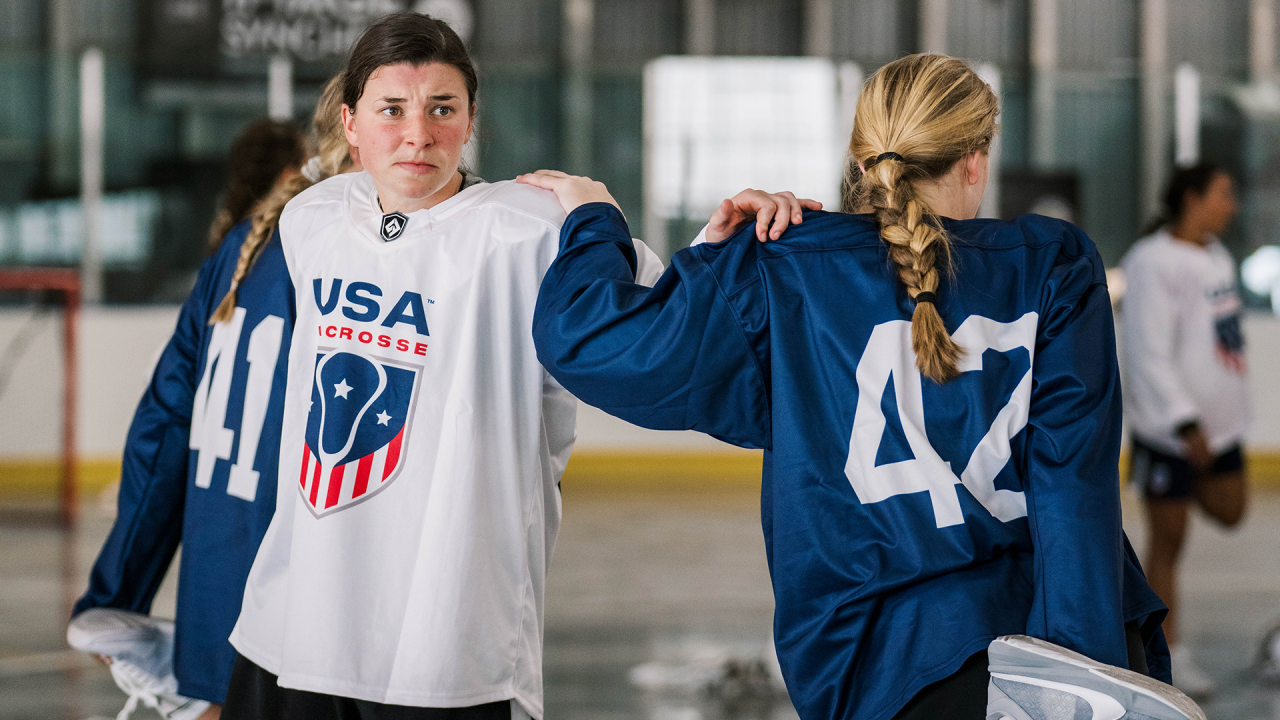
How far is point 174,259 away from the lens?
780cm

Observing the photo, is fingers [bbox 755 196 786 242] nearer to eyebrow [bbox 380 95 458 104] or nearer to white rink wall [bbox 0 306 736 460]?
eyebrow [bbox 380 95 458 104]

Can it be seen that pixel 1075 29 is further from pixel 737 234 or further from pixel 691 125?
pixel 737 234

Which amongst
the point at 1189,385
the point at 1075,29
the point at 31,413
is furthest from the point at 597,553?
the point at 1075,29

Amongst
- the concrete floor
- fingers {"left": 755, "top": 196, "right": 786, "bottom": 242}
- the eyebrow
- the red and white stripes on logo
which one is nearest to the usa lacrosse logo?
the red and white stripes on logo

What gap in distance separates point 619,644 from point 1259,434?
5773mm

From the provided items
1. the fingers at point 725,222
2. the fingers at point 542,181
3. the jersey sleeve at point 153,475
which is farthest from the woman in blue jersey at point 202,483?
the fingers at point 725,222

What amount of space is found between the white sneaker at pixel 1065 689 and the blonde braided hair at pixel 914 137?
1.19ft

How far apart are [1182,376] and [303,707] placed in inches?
123

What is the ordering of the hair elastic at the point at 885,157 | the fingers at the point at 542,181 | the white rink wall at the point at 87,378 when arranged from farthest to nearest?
the white rink wall at the point at 87,378 → the fingers at the point at 542,181 → the hair elastic at the point at 885,157

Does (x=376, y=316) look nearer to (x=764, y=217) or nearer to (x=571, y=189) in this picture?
(x=571, y=189)

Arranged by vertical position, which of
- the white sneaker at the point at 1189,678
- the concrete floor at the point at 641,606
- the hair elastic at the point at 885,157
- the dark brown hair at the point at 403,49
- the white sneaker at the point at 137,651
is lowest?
the concrete floor at the point at 641,606

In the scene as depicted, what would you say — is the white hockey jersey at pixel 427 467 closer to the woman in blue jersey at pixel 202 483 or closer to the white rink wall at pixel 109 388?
the woman in blue jersey at pixel 202 483

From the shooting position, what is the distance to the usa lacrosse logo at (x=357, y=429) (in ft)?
4.45

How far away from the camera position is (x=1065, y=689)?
1.07 metres
